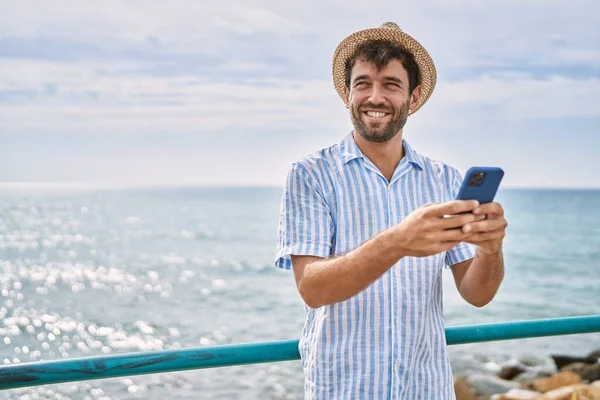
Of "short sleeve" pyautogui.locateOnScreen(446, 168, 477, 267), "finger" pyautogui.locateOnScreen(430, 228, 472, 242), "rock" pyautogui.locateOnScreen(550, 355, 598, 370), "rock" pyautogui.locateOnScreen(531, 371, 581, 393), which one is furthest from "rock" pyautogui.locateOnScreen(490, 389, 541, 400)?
"finger" pyautogui.locateOnScreen(430, 228, 472, 242)

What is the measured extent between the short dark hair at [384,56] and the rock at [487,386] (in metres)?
8.82

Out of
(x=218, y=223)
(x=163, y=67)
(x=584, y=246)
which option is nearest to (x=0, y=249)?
(x=218, y=223)

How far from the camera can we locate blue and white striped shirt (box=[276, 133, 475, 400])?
5.99 ft

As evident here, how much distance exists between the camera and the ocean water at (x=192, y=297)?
12750 millimetres

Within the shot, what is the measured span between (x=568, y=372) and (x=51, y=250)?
29000mm

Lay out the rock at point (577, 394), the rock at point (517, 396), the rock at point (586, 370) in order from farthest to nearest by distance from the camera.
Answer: the rock at point (586, 370) < the rock at point (517, 396) < the rock at point (577, 394)

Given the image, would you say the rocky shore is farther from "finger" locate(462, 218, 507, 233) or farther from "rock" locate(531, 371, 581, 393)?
"finger" locate(462, 218, 507, 233)

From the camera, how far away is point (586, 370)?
11719 millimetres

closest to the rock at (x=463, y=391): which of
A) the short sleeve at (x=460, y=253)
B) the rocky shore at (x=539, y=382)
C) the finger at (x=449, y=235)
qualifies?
the rocky shore at (x=539, y=382)

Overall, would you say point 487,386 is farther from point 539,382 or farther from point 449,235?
point 449,235

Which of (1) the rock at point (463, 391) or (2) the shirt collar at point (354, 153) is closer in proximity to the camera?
(2) the shirt collar at point (354, 153)

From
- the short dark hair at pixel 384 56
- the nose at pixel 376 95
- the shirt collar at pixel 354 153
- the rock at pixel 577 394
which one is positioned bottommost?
the rock at pixel 577 394

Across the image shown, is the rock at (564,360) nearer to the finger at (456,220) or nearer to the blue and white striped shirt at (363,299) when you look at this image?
the blue and white striped shirt at (363,299)

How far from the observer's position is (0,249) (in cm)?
3534
